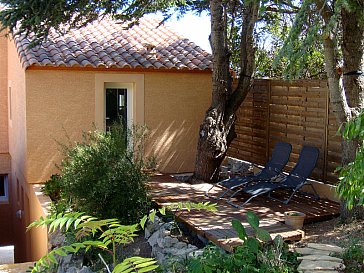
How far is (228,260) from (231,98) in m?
6.84

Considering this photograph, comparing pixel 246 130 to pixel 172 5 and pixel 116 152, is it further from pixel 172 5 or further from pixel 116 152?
pixel 116 152

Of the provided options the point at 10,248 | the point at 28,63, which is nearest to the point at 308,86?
the point at 28,63

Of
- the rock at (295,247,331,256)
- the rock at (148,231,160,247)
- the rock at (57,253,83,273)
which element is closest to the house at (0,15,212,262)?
the rock at (57,253,83,273)

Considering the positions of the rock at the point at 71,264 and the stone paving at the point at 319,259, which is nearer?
the stone paving at the point at 319,259

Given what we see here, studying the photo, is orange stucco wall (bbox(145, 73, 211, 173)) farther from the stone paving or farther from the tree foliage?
the stone paving

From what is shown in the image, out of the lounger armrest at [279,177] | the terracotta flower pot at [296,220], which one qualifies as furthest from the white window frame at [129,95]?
the terracotta flower pot at [296,220]

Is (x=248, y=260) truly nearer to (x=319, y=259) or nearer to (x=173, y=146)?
(x=319, y=259)

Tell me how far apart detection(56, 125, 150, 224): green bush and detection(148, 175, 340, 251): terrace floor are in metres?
0.90

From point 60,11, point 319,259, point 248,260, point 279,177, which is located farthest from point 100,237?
point 279,177

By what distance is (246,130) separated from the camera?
46.9 feet

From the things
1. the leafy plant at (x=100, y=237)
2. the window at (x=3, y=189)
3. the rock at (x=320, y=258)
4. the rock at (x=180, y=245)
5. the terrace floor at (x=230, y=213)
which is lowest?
the window at (x=3, y=189)

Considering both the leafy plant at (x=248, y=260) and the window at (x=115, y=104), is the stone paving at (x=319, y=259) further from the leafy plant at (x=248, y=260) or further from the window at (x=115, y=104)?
the window at (x=115, y=104)

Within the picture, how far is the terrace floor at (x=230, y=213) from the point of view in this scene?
7793 millimetres

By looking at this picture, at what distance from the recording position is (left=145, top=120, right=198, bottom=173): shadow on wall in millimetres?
14281
